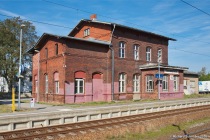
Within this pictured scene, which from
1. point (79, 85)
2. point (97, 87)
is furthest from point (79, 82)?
point (97, 87)

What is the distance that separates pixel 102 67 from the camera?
26469 millimetres

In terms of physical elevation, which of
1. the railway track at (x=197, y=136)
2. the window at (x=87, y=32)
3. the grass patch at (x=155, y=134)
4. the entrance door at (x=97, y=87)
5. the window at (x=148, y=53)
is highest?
the window at (x=87, y=32)

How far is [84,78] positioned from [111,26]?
6992mm

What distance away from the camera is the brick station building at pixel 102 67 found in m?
24.1

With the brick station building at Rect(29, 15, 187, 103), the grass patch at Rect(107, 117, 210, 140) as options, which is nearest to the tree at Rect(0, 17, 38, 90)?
the brick station building at Rect(29, 15, 187, 103)

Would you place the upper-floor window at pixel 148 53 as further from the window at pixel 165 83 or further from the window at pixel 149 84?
the window at pixel 165 83

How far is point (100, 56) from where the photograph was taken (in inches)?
1040

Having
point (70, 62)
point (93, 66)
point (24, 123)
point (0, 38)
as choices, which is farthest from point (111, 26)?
point (0, 38)

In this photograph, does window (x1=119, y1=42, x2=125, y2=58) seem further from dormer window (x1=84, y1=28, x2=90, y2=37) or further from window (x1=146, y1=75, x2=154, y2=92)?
dormer window (x1=84, y1=28, x2=90, y2=37)

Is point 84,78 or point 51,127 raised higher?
point 84,78

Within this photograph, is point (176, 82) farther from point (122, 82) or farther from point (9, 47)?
point (9, 47)

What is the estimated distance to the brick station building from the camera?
24.1m

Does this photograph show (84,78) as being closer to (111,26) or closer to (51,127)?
(111,26)

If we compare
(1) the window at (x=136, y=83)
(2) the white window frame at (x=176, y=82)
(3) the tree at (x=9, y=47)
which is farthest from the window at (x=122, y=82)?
(3) the tree at (x=9, y=47)
